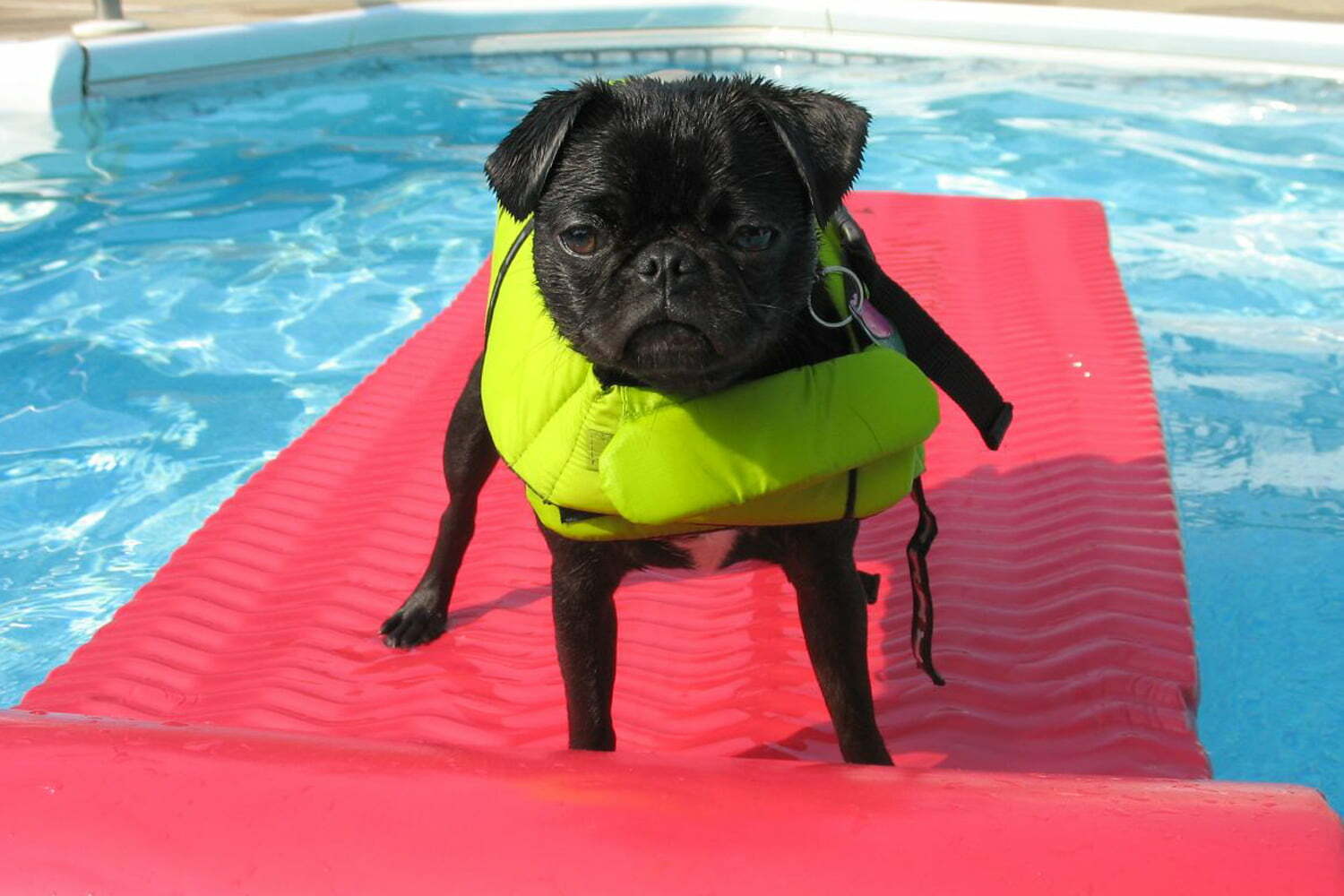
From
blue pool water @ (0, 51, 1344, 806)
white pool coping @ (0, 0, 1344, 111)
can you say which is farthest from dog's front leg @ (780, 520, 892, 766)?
white pool coping @ (0, 0, 1344, 111)

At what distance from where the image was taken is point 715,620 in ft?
11.7

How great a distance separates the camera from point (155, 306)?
6.70 metres

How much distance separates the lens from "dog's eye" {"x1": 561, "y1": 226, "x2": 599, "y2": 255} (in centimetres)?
226

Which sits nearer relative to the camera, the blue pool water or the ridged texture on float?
the ridged texture on float

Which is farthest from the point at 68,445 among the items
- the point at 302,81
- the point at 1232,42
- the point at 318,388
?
the point at 1232,42

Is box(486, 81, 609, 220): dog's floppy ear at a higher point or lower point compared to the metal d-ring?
higher

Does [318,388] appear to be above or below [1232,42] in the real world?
below

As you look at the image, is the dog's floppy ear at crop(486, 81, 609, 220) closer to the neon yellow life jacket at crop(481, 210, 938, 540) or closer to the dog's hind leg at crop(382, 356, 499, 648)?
the neon yellow life jacket at crop(481, 210, 938, 540)

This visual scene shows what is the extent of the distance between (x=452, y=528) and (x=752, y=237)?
153 centimetres

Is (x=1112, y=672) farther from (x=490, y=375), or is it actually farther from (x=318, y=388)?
(x=318, y=388)

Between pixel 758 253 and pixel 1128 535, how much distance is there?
1904 mm

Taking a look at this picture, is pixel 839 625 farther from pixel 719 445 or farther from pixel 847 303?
pixel 847 303

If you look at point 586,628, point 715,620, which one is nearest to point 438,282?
point 715,620

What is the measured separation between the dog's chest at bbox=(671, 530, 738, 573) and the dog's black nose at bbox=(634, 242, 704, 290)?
23.6 inches
